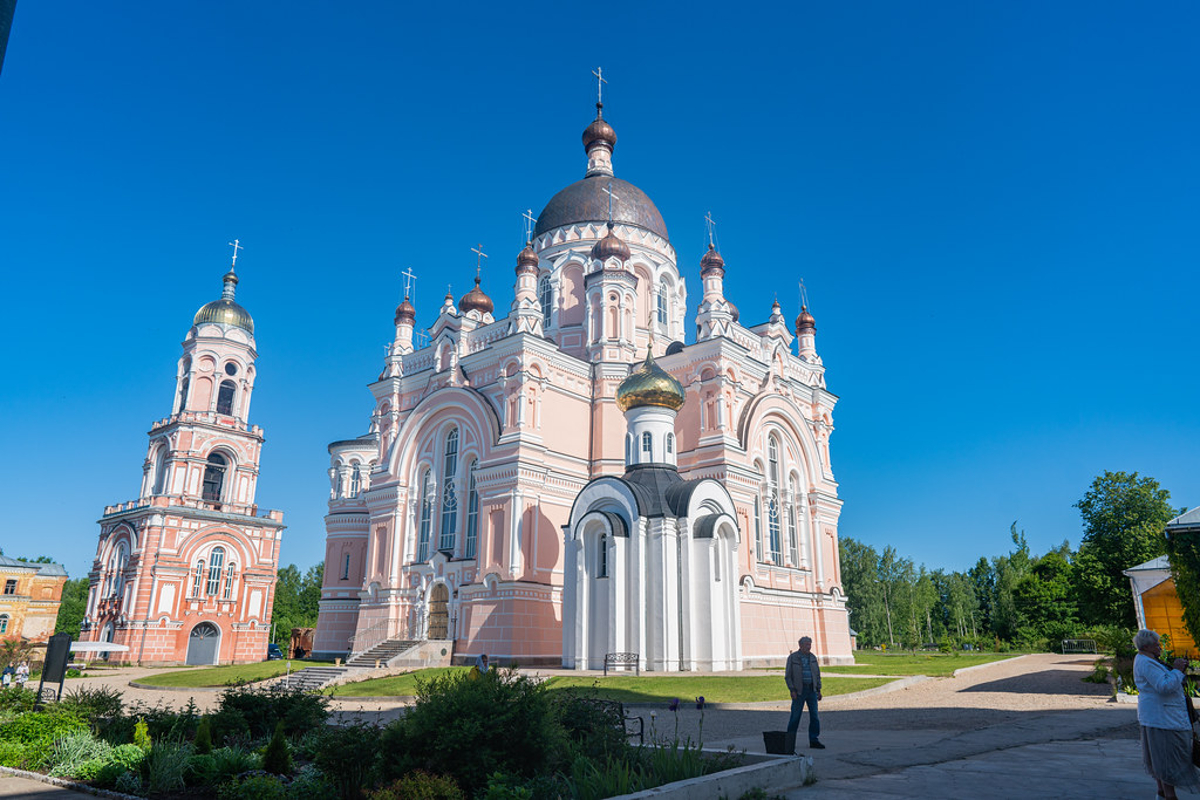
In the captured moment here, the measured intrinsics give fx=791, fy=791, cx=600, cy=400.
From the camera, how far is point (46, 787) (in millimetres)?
6992

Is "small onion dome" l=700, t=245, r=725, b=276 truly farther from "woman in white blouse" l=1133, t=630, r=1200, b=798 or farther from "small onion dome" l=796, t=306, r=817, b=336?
"woman in white blouse" l=1133, t=630, r=1200, b=798

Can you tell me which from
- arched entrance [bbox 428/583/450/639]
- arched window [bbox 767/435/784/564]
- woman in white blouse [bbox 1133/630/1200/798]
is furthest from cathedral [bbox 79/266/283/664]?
woman in white blouse [bbox 1133/630/1200/798]

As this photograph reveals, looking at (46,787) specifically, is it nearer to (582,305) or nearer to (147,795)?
(147,795)

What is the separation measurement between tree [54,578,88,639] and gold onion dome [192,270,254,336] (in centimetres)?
2516

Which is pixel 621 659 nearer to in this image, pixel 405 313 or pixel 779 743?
pixel 779 743

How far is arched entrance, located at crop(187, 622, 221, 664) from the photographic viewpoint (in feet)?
119

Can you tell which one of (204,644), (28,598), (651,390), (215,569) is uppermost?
(651,390)

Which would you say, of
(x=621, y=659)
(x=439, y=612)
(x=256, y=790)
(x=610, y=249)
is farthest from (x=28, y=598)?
(x=256, y=790)

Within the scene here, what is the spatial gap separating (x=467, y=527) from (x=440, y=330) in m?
7.91

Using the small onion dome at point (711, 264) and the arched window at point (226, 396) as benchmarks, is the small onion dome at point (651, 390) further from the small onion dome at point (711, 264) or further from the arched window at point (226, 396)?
the arched window at point (226, 396)

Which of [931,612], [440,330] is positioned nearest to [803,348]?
[440,330]

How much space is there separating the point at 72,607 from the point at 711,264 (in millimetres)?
63727

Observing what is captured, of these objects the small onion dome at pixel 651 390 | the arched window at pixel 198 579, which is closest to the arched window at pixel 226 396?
the arched window at pixel 198 579

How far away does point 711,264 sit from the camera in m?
27.4
